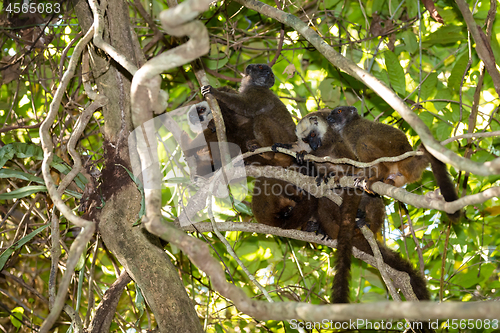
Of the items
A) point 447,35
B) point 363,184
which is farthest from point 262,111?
point 447,35

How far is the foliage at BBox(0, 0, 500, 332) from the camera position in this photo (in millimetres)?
4105

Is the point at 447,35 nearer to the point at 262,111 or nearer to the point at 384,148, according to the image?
the point at 384,148

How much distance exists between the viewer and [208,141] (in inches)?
199

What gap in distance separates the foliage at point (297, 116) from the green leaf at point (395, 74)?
0.01m

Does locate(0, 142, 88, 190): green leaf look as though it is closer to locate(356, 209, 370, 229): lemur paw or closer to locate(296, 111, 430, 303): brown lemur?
locate(296, 111, 430, 303): brown lemur

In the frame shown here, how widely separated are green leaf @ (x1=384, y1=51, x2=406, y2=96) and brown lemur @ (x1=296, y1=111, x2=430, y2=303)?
2.58 ft

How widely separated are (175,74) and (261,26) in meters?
1.29

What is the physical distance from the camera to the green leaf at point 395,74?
4.11 m

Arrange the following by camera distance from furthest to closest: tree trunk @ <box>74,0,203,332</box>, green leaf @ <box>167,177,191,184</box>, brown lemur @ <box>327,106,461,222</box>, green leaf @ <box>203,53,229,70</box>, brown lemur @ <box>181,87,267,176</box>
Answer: green leaf @ <box>203,53,229,70</box> → brown lemur @ <box>181,87,267,176</box> → green leaf @ <box>167,177,191,184</box> → brown lemur @ <box>327,106,461,222</box> → tree trunk @ <box>74,0,203,332</box>

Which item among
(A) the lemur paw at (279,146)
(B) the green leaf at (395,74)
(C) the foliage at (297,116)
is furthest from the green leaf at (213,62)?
(B) the green leaf at (395,74)

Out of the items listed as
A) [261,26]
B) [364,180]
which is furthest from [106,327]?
[261,26]

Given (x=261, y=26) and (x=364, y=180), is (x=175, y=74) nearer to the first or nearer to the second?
(x=261, y=26)

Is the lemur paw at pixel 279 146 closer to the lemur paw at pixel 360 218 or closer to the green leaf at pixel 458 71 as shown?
the lemur paw at pixel 360 218

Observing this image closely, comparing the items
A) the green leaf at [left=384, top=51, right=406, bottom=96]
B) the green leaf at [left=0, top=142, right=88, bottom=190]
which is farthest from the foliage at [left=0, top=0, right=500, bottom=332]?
the green leaf at [left=0, top=142, right=88, bottom=190]
